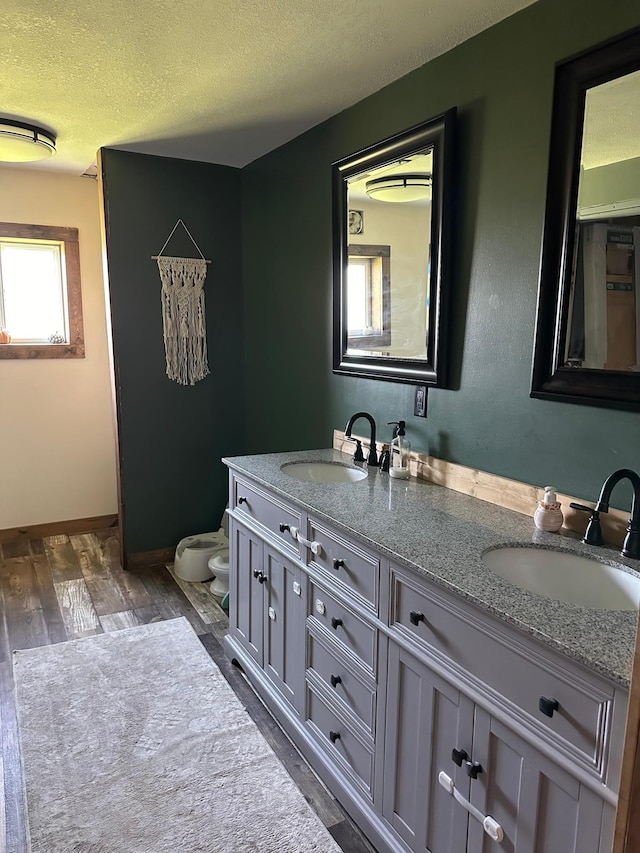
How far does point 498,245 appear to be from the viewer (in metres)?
1.94

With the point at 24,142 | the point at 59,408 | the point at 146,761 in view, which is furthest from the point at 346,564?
the point at 59,408

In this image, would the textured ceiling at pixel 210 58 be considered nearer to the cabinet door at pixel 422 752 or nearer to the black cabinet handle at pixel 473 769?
the cabinet door at pixel 422 752

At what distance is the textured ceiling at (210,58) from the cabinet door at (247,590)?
5.89ft

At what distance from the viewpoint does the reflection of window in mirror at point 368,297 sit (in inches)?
97.0

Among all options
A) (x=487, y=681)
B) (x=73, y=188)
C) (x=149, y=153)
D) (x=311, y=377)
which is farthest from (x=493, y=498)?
(x=73, y=188)

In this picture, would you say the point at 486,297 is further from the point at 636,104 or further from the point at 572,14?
the point at 572,14

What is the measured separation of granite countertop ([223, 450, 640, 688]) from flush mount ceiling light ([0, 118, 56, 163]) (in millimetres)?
1923

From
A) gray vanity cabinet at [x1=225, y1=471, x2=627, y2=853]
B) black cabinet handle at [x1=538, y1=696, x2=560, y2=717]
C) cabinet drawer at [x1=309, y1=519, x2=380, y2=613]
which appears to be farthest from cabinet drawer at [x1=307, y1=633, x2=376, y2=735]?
black cabinet handle at [x1=538, y1=696, x2=560, y2=717]

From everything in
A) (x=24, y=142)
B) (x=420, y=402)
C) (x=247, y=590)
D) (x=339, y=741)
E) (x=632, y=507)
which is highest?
(x=24, y=142)

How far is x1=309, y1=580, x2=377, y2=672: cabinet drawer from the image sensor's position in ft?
5.48

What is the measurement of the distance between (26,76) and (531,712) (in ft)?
9.02

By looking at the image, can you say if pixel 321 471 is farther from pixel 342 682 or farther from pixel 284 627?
pixel 342 682

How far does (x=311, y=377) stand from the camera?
310cm

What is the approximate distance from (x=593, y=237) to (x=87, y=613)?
113 inches
